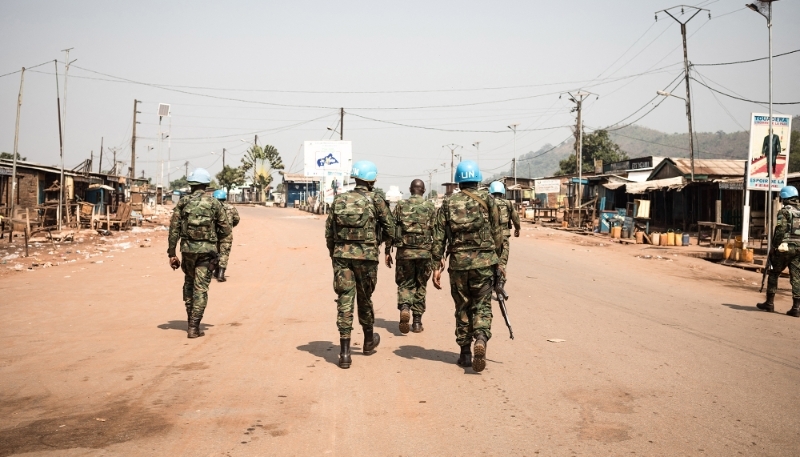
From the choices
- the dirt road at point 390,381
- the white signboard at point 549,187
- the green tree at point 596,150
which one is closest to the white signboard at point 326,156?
the white signboard at point 549,187

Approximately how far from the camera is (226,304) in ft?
33.8

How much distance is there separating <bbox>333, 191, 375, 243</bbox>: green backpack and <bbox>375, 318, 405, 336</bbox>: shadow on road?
6.68 ft

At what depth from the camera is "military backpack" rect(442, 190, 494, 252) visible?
615cm

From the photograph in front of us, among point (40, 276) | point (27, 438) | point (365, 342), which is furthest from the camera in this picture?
point (40, 276)

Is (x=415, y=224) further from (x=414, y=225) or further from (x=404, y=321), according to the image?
(x=404, y=321)

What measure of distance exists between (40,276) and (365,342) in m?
10.7

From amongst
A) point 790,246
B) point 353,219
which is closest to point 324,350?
point 353,219

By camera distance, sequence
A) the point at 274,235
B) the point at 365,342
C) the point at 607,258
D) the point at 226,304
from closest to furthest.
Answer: the point at 365,342 < the point at 226,304 < the point at 607,258 < the point at 274,235

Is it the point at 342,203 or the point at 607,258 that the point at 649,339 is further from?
the point at 607,258

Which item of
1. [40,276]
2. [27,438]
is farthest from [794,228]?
[40,276]

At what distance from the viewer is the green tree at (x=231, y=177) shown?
300 ft

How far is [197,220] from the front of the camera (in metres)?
7.84

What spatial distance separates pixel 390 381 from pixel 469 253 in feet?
4.65

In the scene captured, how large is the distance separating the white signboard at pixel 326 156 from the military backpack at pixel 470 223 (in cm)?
4836
